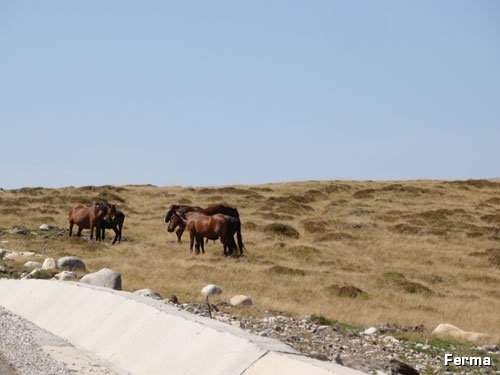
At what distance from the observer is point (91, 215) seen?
126 feet

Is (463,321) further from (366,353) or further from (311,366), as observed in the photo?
(311,366)

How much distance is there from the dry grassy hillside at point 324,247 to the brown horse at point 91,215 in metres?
0.87

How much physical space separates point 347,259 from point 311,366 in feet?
81.9

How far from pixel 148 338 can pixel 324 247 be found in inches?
958

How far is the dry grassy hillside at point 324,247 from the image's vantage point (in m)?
23.3

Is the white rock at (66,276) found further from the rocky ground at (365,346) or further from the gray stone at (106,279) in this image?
the rocky ground at (365,346)

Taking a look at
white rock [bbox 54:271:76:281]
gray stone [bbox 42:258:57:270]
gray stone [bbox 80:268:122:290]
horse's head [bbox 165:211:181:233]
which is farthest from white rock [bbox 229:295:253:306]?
horse's head [bbox 165:211:181:233]

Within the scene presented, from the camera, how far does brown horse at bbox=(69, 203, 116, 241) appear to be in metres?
38.2

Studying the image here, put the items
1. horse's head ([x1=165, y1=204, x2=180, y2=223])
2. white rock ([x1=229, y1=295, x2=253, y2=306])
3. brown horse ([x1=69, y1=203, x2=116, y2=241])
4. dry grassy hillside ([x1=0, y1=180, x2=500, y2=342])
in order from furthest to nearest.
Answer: horse's head ([x1=165, y1=204, x2=180, y2=223]) → brown horse ([x1=69, y1=203, x2=116, y2=241]) → dry grassy hillside ([x1=0, y1=180, x2=500, y2=342]) → white rock ([x1=229, y1=295, x2=253, y2=306])

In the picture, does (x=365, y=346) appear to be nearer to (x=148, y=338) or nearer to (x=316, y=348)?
(x=316, y=348)

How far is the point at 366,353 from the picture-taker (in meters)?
14.4

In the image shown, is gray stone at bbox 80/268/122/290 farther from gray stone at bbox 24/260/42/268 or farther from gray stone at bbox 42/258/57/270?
gray stone at bbox 24/260/42/268

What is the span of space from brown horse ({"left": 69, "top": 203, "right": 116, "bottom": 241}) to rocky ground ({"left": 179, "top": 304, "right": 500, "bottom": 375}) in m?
20.0

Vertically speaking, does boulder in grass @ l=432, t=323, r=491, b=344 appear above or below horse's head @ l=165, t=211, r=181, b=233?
below
